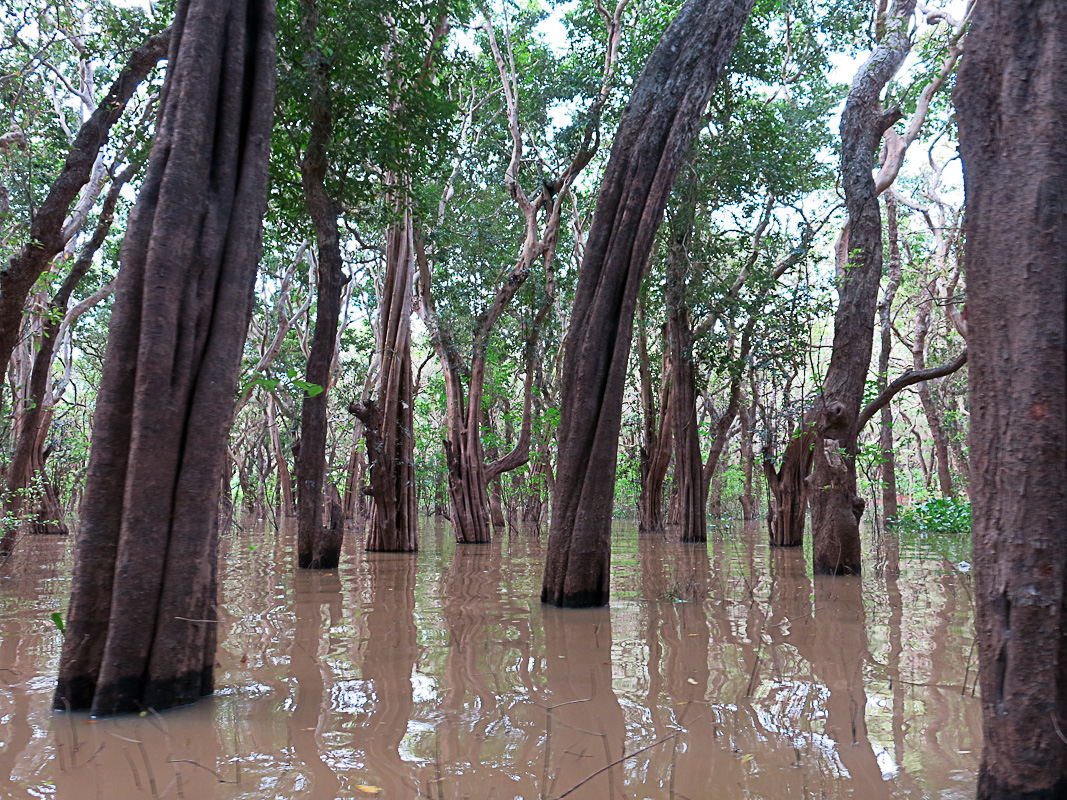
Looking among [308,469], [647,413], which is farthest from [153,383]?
[647,413]

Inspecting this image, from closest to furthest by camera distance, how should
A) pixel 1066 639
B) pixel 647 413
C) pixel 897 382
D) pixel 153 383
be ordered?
pixel 1066 639 < pixel 153 383 < pixel 897 382 < pixel 647 413

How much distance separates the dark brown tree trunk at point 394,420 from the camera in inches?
410

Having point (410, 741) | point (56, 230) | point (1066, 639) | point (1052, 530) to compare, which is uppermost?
point (56, 230)

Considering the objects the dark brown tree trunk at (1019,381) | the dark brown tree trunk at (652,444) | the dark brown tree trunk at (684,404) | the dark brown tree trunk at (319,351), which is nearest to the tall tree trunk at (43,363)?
the dark brown tree trunk at (319,351)

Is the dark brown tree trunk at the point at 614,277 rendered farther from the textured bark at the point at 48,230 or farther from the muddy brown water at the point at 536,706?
the textured bark at the point at 48,230

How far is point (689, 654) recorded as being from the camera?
400 cm

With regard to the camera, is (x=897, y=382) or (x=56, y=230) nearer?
(x=56, y=230)

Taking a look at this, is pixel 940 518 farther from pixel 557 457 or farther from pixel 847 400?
pixel 557 457

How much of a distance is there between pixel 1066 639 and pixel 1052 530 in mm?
274

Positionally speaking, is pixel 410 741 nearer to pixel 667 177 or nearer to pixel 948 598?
pixel 667 177

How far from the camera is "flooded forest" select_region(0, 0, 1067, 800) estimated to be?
2217mm

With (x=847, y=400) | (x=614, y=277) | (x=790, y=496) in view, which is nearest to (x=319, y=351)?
(x=614, y=277)

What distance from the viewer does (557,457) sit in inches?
247

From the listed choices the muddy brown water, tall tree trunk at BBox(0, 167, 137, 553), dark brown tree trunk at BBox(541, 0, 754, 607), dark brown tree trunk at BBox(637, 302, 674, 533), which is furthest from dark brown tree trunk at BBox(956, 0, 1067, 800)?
dark brown tree trunk at BBox(637, 302, 674, 533)
